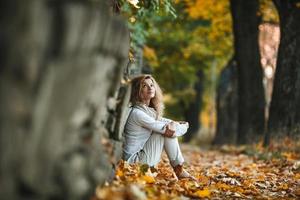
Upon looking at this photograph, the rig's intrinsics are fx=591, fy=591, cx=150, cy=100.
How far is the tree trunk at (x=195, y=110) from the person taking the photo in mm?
28625

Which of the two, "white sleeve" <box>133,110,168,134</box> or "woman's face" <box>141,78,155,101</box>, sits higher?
"woman's face" <box>141,78,155,101</box>

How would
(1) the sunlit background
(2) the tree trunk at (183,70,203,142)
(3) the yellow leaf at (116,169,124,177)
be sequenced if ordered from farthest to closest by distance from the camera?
(2) the tree trunk at (183,70,203,142) < (1) the sunlit background < (3) the yellow leaf at (116,169,124,177)

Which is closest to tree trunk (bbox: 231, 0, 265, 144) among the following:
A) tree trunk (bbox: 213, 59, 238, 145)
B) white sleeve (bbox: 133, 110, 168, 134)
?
tree trunk (bbox: 213, 59, 238, 145)

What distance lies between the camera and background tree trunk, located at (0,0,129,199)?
325cm

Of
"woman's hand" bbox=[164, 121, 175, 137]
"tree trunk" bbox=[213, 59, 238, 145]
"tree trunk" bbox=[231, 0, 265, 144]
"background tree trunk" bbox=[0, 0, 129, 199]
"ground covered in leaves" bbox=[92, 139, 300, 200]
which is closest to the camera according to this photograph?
"background tree trunk" bbox=[0, 0, 129, 199]

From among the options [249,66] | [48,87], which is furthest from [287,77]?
[48,87]

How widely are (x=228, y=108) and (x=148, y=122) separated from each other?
1413cm

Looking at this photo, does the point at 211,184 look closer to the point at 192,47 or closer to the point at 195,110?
the point at 192,47

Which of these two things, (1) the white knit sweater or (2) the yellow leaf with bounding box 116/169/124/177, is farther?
(1) the white knit sweater

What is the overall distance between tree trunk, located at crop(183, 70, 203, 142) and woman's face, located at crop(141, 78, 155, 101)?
21.1m

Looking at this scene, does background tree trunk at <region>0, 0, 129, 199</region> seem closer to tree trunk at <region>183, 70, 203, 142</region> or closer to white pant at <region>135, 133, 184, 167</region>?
white pant at <region>135, 133, 184, 167</region>

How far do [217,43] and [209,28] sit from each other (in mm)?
1152

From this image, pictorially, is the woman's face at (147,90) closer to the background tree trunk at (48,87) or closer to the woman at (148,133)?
the woman at (148,133)

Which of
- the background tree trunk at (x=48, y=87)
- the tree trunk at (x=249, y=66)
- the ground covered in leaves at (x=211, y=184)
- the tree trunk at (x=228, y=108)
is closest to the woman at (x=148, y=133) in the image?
the ground covered in leaves at (x=211, y=184)
